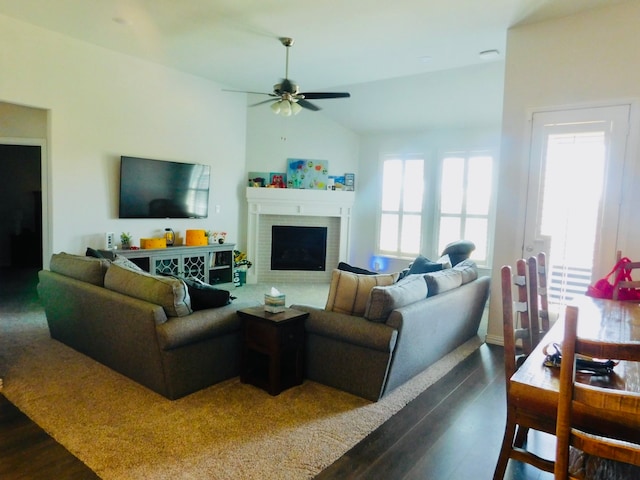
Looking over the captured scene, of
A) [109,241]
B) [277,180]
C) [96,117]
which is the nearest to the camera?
[96,117]

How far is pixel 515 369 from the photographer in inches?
71.6

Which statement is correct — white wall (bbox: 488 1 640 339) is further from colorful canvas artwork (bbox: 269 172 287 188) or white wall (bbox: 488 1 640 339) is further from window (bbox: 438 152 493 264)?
colorful canvas artwork (bbox: 269 172 287 188)

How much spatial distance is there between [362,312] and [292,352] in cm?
60

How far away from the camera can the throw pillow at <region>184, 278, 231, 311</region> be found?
3029 millimetres

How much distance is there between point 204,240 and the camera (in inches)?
243

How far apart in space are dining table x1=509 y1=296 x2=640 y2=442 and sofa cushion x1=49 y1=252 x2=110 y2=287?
3.25m

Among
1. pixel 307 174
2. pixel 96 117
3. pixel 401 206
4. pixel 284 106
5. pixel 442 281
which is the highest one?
pixel 284 106

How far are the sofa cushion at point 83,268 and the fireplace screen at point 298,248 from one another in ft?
Answer: 12.7

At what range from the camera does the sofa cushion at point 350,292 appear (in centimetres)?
303

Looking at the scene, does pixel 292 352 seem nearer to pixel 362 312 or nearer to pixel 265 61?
pixel 362 312

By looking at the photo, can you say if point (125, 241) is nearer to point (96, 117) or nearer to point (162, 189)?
point (162, 189)

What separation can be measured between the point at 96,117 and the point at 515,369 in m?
5.31

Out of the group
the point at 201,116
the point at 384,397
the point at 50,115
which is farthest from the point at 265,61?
the point at 384,397

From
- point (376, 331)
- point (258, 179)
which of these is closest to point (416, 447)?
point (376, 331)
